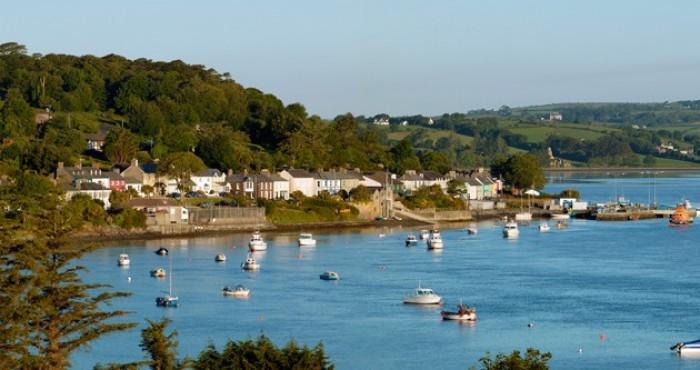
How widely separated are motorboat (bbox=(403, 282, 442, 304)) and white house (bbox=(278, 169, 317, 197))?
2778 centimetres

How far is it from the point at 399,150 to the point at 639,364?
49.7 metres

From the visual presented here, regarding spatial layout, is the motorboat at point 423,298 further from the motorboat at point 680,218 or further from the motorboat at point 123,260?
the motorboat at point 680,218

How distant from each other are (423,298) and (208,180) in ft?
90.8

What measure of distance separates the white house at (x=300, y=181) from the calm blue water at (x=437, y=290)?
23.8 ft

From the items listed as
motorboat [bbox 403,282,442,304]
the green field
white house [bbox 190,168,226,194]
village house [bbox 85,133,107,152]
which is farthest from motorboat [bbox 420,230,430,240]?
the green field

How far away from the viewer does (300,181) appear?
62719mm

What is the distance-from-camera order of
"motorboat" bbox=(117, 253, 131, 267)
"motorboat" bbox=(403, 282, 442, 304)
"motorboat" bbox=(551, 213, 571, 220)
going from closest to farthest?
"motorboat" bbox=(403, 282, 442, 304) < "motorboat" bbox=(117, 253, 131, 267) < "motorboat" bbox=(551, 213, 571, 220)

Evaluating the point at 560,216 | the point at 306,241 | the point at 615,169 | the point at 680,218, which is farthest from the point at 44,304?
the point at 615,169

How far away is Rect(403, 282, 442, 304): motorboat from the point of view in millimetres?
33938

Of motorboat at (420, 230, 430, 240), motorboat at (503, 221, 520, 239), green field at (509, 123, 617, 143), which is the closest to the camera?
motorboat at (420, 230, 430, 240)

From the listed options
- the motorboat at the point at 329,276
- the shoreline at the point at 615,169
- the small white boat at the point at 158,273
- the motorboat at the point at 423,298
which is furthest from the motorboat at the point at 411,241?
the shoreline at the point at 615,169

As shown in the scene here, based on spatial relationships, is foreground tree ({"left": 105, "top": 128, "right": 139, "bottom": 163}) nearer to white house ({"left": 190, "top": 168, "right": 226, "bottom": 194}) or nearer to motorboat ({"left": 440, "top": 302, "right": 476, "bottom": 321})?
white house ({"left": 190, "top": 168, "right": 226, "bottom": 194})

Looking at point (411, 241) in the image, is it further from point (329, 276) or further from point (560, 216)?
point (560, 216)

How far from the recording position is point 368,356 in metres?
27.0
